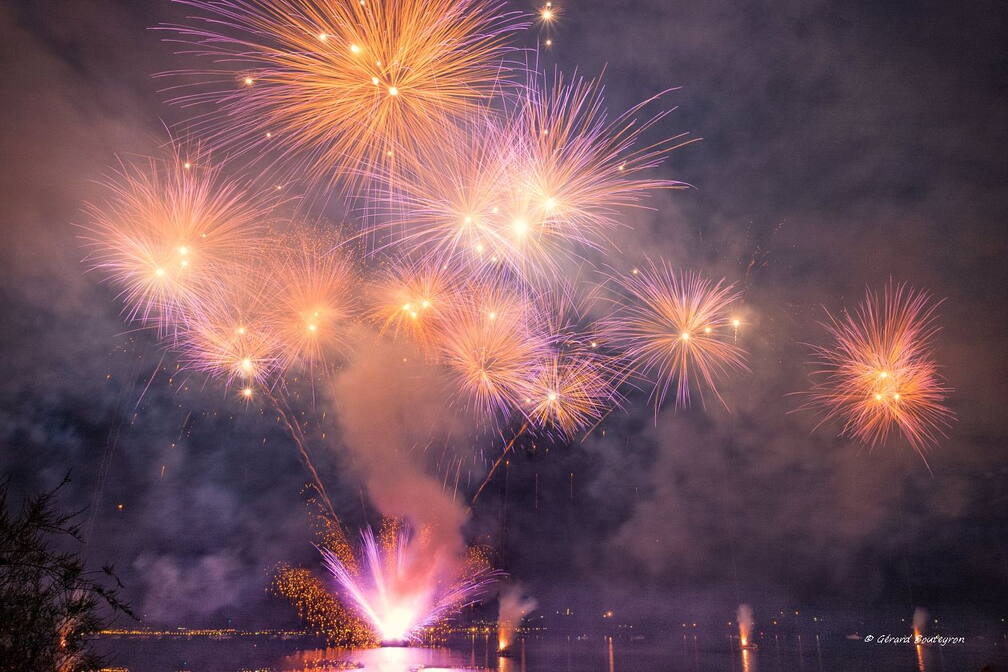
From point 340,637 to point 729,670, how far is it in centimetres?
12057

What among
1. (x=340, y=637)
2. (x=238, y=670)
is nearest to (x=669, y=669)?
(x=238, y=670)

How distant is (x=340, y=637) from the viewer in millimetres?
175500

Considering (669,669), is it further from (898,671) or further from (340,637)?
(340,637)

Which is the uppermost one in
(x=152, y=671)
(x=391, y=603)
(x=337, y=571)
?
(x=337, y=571)

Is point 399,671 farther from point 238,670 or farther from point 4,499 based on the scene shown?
point 4,499

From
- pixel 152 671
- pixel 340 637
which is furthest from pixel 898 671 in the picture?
pixel 340 637

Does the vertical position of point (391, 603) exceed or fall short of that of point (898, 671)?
it exceeds it

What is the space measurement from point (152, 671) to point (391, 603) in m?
34.3

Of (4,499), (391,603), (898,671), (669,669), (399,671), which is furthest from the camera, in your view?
(898,671)

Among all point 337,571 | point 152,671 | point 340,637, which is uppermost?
point 337,571

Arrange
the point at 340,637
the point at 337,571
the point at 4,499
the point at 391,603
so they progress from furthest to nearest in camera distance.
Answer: the point at 340,637 → the point at 391,603 → the point at 337,571 → the point at 4,499

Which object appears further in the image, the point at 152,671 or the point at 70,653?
the point at 152,671

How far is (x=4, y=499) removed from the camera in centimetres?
596

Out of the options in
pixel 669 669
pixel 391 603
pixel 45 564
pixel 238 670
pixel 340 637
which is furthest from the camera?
pixel 340 637
